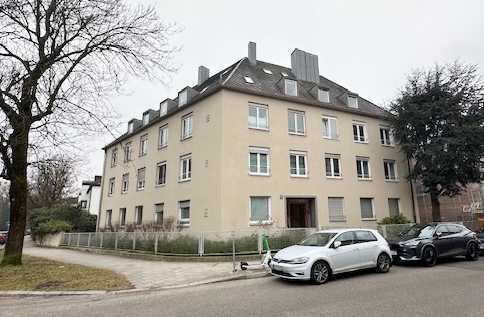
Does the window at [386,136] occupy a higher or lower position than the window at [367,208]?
higher

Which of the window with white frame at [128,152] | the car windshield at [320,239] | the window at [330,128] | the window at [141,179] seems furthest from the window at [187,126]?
the car windshield at [320,239]

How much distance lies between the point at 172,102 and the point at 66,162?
12.4 meters

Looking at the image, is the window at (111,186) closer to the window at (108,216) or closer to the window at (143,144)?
the window at (108,216)

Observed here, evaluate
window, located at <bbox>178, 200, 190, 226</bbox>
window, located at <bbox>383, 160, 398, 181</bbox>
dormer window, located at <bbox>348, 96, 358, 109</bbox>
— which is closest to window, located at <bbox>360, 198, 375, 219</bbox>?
window, located at <bbox>383, 160, 398, 181</bbox>

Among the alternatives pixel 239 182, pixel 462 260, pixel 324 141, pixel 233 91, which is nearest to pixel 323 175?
pixel 324 141

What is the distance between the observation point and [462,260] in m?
13.0

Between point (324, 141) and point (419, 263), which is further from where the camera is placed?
point (324, 141)

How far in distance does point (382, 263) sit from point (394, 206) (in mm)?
14798

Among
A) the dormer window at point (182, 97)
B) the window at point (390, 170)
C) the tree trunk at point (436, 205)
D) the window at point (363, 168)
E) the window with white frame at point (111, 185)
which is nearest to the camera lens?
the dormer window at point (182, 97)

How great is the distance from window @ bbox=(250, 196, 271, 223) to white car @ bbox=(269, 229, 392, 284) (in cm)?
818

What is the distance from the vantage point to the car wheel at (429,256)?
1152cm

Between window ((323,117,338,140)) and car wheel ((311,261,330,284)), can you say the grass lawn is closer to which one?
car wheel ((311,261,330,284))

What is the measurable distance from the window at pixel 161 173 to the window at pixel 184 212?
124 inches

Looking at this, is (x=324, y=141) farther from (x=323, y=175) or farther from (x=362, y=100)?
(x=362, y=100)
